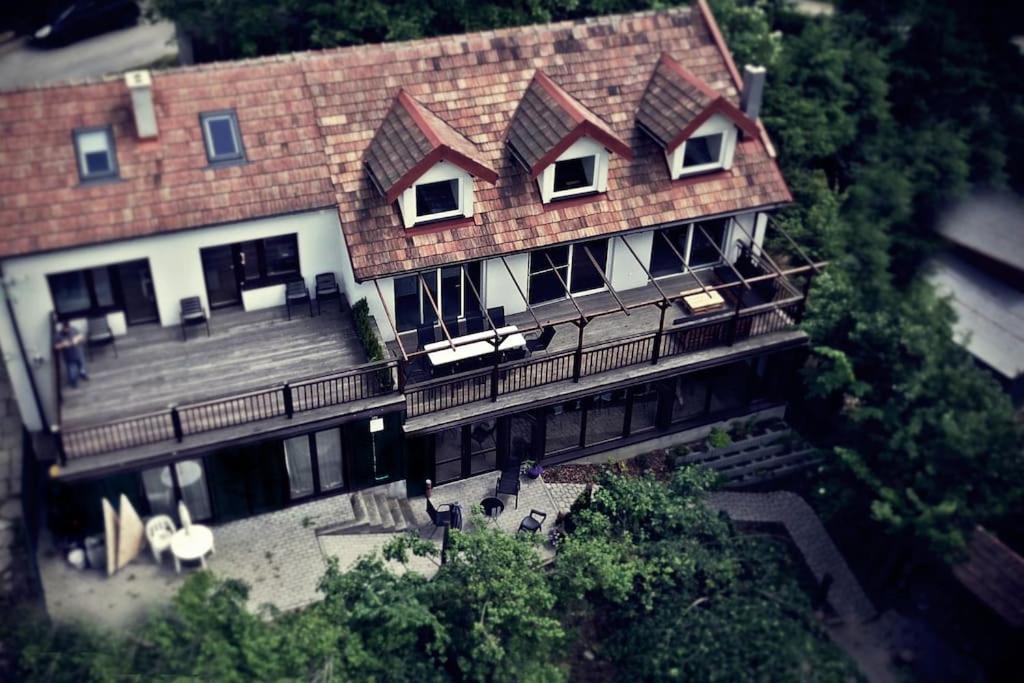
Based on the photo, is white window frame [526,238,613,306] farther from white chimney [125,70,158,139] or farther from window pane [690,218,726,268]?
white chimney [125,70,158,139]

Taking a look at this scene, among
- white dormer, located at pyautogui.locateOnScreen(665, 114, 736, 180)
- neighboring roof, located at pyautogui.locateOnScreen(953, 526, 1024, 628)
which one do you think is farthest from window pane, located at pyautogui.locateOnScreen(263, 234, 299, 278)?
neighboring roof, located at pyautogui.locateOnScreen(953, 526, 1024, 628)

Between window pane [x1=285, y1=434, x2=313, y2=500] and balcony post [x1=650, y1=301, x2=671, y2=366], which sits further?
balcony post [x1=650, y1=301, x2=671, y2=366]

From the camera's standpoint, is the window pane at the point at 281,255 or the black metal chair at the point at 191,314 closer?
the black metal chair at the point at 191,314

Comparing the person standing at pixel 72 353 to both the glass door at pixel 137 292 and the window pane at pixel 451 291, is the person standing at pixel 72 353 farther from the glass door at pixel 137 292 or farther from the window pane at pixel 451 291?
the window pane at pixel 451 291

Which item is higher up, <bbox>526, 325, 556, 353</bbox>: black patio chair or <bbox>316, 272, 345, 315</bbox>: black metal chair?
<bbox>316, 272, 345, 315</bbox>: black metal chair

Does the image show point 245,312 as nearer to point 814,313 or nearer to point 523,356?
point 523,356

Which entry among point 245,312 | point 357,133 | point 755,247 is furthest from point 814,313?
point 245,312

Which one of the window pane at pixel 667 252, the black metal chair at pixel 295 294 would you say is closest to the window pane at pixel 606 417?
the window pane at pixel 667 252
